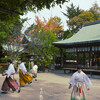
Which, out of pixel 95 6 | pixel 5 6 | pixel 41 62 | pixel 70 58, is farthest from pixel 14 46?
pixel 95 6

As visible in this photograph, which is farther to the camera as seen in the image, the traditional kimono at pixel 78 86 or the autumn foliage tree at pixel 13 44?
the autumn foliage tree at pixel 13 44

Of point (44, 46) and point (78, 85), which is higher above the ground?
point (44, 46)

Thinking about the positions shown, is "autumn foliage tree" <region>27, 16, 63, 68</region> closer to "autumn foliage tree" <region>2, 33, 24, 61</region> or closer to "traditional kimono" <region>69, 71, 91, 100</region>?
"autumn foliage tree" <region>2, 33, 24, 61</region>

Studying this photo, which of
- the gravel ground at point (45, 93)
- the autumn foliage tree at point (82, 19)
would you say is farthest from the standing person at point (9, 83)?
the autumn foliage tree at point (82, 19)

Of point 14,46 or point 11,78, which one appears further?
point 14,46

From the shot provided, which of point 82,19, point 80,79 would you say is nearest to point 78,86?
point 80,79

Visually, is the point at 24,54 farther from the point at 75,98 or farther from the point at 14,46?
the point at 75,98

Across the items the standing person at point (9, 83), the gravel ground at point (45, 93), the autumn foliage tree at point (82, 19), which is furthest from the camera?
the autumn foliage tree at point (82, 19)

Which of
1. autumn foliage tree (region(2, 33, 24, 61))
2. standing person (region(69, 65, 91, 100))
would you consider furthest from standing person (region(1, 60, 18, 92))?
autumn foliage tree (region(2, 33, 24, 61))

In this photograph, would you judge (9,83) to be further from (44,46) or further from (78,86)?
(44,46)

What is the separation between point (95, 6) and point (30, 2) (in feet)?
129

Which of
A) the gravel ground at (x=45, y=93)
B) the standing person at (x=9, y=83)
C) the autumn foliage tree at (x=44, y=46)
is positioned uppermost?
the autumn foliage tree at (x=44, y=46)

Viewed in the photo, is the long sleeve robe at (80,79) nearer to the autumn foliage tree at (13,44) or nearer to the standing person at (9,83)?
the standing person at (9,83)

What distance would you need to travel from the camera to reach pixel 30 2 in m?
5.96
